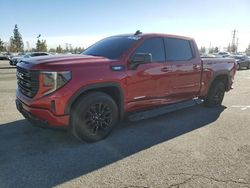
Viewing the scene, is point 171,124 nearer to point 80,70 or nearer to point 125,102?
point 125,102


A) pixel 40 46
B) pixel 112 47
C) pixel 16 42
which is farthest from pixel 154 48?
pixel 16 42

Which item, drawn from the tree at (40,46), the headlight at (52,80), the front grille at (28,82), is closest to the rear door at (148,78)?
the headlight at (52,80)

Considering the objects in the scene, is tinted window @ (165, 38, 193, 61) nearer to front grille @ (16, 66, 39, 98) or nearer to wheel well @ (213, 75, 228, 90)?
wheel well @ (213, 75, 228, 90)

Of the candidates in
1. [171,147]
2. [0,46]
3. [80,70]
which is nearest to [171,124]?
[171,147]

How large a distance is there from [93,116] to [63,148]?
2.35 ft

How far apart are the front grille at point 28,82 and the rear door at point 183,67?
2.77 metres

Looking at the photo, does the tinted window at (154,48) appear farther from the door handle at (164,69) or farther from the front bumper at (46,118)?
the front bumper at (46,118)

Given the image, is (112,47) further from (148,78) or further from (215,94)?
(215,94)

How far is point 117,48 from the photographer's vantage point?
5.48 m

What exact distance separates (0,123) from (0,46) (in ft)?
268

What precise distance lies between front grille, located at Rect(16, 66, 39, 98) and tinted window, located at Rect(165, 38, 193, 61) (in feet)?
9.29

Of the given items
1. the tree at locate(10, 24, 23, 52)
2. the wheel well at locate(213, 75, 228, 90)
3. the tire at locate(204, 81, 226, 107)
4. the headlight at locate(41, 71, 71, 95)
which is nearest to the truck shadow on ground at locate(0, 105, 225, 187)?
the headlight at locate(41, 71, 71, 95)

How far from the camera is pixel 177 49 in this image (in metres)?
6.38

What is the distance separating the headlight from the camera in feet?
14.2
